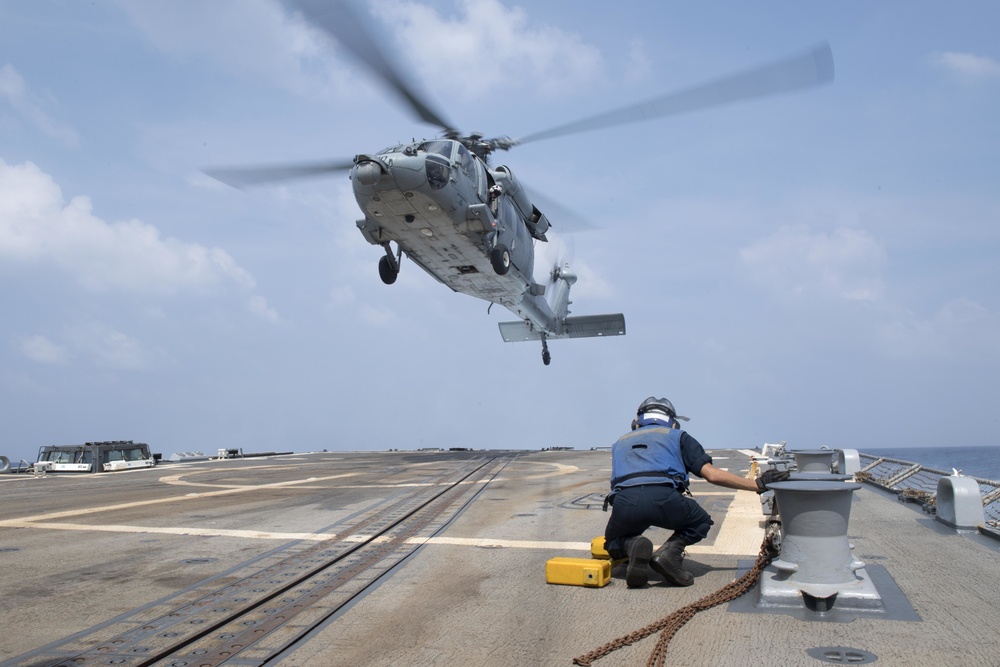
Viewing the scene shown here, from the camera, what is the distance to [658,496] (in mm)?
5898

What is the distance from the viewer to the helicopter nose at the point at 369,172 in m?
18.2

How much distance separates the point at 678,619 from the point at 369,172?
15.2 metres

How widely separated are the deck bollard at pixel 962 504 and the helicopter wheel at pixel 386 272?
17277mm

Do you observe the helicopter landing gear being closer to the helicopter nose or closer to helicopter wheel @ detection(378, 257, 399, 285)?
helicopter wheel @ detection(378, 257, 399, 285)

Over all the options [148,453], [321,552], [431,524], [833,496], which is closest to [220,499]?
[431,524]

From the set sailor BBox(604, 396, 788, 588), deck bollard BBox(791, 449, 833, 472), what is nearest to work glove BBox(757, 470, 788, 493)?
sailor BBox(604, 396, 788, 588)

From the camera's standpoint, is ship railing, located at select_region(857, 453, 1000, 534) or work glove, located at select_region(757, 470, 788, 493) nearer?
work glove, located at select_region(757, 470, 788, 493)

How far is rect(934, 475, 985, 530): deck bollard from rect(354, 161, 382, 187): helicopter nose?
13.9m

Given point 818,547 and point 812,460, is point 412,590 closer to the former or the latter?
point 818,547

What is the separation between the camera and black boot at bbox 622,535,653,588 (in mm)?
5770

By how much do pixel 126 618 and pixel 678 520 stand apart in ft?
13.9

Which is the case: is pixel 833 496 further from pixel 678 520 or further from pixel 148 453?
→ pixel 148 453

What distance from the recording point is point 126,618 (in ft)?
17.5

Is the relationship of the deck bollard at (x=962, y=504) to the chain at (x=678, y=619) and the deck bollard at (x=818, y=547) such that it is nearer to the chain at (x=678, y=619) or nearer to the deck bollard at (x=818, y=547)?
the chain at (x=678, y=619)
